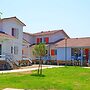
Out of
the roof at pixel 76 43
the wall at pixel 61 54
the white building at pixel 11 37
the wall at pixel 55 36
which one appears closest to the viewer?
the white building at pixel 11 37

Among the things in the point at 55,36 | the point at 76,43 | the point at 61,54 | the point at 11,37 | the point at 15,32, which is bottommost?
the point at 61,54

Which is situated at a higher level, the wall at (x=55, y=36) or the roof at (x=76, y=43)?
the wall at (x=55, y=36)

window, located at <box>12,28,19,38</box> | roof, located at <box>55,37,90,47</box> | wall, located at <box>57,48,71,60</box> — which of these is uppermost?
window, located at <box>12,28,19,38</box>

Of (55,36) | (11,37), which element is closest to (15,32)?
(11,37)

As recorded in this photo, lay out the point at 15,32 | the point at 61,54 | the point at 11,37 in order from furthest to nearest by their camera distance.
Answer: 1. the point at 61,54
2. the point at 15,32
3. the point at 11,37

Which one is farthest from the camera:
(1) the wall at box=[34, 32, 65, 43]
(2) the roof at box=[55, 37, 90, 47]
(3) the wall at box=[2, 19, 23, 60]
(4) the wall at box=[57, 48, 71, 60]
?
(1) the wall at box=[34, 32, 65, 43]

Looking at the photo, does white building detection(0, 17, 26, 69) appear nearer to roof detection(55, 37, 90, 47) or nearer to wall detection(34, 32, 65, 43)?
roof detection(55, 37, 90, 47)

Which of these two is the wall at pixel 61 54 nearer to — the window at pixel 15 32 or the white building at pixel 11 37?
the white building at pixel 11 37

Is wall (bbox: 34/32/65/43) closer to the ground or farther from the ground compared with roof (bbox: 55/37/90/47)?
farther from the ground

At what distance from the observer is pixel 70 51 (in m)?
48.9

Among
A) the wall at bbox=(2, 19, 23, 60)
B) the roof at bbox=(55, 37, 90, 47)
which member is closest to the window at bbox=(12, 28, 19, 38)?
the wall at bbox=(2, 19, 23, 60)

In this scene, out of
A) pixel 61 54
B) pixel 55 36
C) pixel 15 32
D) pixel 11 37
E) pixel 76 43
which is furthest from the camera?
pixel 55 36

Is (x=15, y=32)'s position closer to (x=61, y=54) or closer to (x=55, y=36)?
(x=61, y=54)

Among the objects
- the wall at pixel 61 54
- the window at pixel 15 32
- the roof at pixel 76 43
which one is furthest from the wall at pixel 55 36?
the window at pixel 15 32
